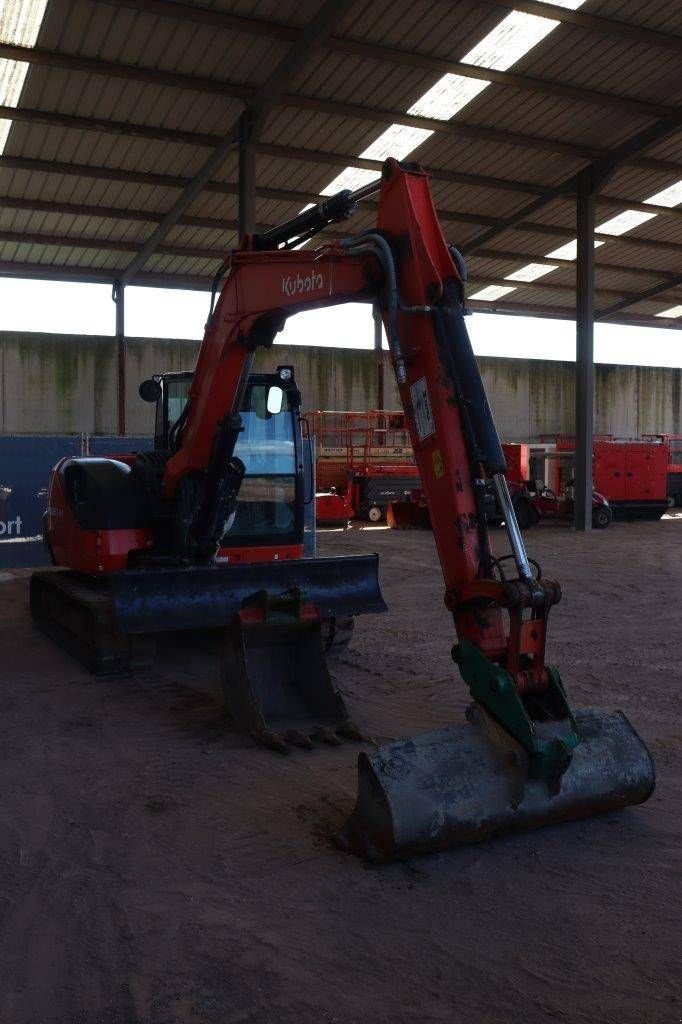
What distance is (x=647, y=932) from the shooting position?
10.00ft

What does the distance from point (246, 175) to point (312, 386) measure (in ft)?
36.7

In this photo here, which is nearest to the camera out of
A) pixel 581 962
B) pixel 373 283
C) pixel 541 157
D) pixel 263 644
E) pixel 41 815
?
pixel 581 962

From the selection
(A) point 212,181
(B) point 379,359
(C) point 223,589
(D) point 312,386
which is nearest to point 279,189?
(A) point 212,181

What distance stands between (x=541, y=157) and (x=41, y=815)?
17.3 m

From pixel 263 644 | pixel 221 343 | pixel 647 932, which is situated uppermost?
pixel 221 343

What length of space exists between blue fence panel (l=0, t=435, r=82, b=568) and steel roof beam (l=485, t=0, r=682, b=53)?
8.97 m

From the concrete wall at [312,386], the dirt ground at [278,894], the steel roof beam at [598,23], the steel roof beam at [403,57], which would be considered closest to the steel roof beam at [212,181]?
the steel roof beam at [403,57]

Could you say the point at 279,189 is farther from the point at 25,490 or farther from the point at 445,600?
the point at 445,600

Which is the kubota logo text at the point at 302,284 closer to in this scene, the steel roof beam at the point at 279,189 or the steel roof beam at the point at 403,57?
the steel roof beam at the point at 403,57

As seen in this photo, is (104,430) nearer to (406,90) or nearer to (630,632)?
(406,90)

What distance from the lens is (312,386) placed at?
26641 mm

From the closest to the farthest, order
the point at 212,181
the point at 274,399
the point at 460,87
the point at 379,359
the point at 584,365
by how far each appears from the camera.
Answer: the point at 274,399
the point at 460,87
the point at 212,181
the point at 584,365
the point at 379,359

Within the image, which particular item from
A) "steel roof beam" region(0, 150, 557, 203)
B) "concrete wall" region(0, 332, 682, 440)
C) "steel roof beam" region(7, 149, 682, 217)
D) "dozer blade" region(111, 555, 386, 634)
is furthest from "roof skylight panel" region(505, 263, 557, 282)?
"dozer blade" region(111, 555, 386, 634)

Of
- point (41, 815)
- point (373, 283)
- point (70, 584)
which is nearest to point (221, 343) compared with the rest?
point (373, 283)
